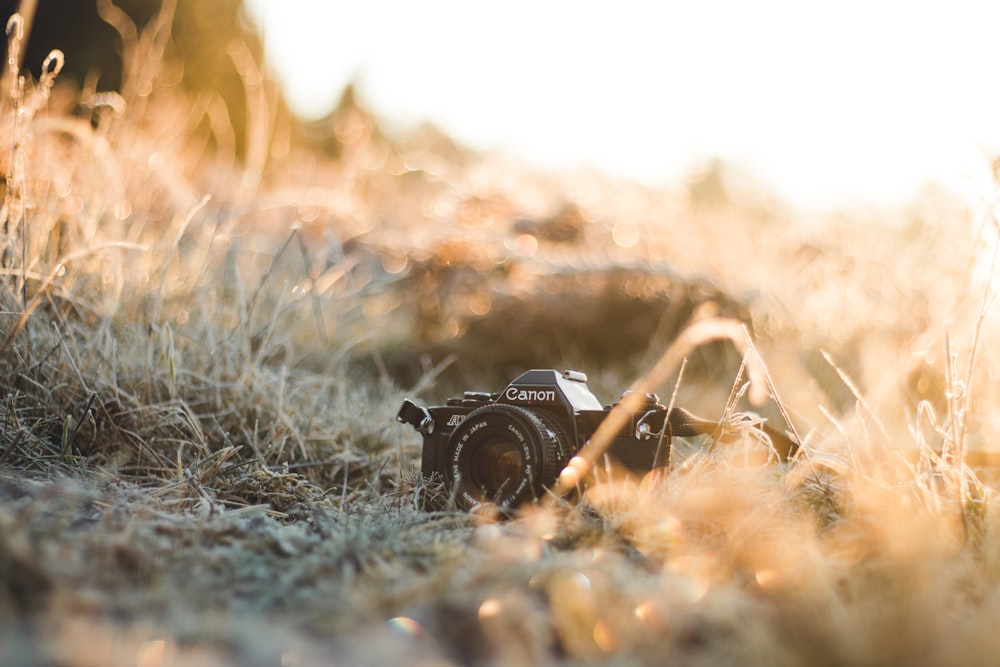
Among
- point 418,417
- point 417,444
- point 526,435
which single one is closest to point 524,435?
point 526,435

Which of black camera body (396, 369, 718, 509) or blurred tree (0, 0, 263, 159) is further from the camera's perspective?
blurred tree (0, 0, 263, 159)

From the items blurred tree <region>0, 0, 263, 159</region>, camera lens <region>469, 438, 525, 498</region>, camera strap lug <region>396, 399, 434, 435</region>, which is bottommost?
camera lens <region>469, 438, 525, 498</region>

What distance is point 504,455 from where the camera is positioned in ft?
6.57

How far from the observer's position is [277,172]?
20.5ft

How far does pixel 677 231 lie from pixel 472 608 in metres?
3.98

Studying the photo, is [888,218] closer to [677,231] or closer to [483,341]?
[677,231]

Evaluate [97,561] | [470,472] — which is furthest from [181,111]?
[97,561]

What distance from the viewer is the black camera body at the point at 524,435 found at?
191 cm

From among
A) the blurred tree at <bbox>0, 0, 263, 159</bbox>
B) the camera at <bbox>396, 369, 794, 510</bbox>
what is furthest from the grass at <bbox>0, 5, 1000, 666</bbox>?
the blurred tree at <bbox>0, 0, 263, 159</bbox>

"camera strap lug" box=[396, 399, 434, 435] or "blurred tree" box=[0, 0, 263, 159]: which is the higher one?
"blurred tree" box=[0, 0, 263, 159]

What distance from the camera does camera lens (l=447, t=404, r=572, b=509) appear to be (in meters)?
1.89

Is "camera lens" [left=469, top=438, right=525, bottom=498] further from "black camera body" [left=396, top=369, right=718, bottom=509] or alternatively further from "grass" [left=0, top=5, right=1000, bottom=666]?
"grass" [left=0, top=5, right=1000, bottom=666]

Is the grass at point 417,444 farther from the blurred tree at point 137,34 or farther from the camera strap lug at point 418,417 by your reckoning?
the blurred tree at point 137,34

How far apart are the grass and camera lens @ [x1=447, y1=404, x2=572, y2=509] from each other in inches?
3.4
